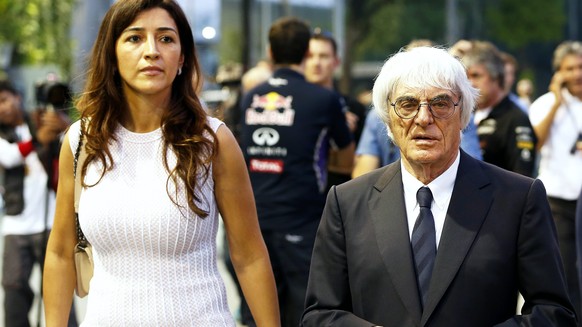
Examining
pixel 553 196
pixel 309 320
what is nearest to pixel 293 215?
pixel 553 196

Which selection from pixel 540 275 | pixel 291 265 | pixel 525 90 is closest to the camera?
pixel 540 275

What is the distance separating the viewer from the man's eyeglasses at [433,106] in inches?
146

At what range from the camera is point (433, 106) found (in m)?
3.71

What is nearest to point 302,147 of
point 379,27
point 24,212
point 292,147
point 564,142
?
point 292,147

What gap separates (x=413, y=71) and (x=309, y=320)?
84 cm

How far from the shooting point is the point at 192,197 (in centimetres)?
403

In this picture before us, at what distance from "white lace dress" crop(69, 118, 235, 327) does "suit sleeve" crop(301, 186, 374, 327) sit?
428 mm

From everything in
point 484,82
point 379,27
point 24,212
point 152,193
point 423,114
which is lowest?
point 379,27

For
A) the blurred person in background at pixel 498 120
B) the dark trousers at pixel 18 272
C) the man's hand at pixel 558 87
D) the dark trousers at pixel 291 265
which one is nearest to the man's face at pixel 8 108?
the dark trousers at pixel 18 272

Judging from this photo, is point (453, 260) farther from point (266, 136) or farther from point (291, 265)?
point (266, 136)

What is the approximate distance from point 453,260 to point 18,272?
5398mm

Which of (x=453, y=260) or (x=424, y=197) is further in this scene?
(x=424, y=197)

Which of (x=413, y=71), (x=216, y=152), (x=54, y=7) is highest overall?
(x=413, y=71)

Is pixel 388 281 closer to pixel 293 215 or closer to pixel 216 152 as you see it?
pixel 216 152
